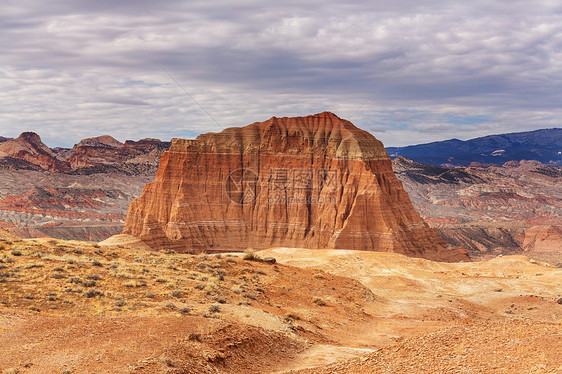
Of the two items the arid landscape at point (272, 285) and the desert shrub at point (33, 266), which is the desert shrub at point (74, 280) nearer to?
the arid landscape at point (272, 285)

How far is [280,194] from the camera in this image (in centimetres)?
8512

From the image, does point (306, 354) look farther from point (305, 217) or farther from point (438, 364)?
point (305, 217)

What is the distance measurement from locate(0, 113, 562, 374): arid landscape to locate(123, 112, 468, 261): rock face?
242 millimetres

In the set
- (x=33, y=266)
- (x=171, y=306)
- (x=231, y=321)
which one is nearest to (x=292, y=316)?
(x=231, y=321)

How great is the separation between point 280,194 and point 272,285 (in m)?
60.6

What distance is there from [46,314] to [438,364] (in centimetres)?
1137

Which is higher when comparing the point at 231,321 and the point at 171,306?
the point at 171,306

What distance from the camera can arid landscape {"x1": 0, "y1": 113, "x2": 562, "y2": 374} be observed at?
12.9m

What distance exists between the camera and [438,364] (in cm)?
1173

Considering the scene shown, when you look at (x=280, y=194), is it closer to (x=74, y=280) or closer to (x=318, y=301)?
(x=318, y=301)

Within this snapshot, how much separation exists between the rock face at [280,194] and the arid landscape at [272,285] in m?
0.24

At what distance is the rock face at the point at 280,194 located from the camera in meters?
76.2

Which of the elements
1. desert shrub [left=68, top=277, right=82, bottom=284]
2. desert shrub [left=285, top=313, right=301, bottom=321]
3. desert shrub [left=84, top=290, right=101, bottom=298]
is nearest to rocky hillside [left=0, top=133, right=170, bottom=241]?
desert shrub [left=68, top=277, right=82, bottom=284]

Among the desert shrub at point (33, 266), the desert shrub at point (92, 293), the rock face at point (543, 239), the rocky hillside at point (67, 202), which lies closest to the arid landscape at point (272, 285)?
the desert shrub at point (92, 293)
